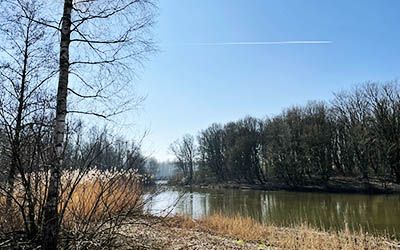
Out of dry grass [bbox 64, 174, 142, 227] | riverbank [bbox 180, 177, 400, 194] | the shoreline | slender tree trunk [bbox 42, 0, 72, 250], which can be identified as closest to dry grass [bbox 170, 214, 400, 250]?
dry grass [bbox 64, 174, 142, 227]

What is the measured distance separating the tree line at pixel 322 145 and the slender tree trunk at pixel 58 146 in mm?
41155

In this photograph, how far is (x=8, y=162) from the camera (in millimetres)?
5801

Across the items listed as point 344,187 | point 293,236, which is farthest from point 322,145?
point 293,236

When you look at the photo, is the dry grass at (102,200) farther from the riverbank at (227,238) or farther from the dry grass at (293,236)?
the dry grass at (293,236)

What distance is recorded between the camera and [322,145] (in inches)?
1866

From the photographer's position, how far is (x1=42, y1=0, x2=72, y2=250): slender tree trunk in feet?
16.5

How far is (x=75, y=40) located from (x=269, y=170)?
5022cm

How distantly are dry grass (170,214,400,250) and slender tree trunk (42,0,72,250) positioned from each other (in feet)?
18.0

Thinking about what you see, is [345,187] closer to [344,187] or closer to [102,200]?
[344,187]

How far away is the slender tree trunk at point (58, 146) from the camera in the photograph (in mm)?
5035

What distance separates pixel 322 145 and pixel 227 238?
131 ft

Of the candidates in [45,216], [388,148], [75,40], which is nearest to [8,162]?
[45,216]

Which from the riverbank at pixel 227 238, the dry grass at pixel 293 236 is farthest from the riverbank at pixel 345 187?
the riverbank at pixel 227 238

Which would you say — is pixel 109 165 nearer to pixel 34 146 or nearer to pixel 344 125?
pixel 34 146
